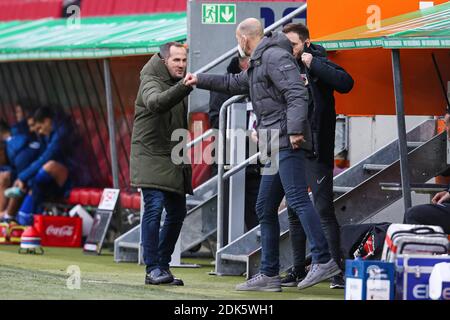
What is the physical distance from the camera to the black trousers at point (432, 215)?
388 inches

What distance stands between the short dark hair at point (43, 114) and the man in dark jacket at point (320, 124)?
7.96m

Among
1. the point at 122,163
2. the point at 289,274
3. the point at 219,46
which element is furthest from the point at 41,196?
the point at 289,274

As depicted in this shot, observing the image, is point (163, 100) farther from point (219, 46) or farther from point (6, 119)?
point (6, 119)

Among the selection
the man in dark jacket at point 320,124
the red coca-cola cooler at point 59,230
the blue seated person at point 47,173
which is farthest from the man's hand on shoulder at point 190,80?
the blue seated person at point 47,173

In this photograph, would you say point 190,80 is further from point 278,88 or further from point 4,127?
point 4,127

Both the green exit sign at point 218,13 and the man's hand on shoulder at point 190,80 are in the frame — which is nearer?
the man's hand on shoulder at point 190,80

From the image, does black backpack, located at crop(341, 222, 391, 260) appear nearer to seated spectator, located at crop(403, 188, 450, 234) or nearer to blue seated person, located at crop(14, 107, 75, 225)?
seated spectator, located at crop(403, 188, 450, 234)

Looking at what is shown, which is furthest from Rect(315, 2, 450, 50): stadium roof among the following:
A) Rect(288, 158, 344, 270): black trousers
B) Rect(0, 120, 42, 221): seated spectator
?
Rect(0, 120, 42, 221): seated spectator

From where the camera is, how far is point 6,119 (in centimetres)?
1988

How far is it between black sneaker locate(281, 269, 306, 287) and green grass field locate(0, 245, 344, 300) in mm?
140

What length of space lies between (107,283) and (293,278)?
1.44 metres

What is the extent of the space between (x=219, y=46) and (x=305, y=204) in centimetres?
376

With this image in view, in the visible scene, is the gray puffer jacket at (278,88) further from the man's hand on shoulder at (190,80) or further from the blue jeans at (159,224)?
the blue jeans at (159,224)
